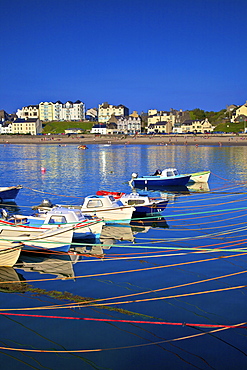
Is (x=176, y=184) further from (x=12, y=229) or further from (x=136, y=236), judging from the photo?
(x=12, y=229)

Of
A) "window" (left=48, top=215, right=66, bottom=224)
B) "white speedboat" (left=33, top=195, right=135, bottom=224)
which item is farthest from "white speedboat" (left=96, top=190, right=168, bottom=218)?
"window" (left=48, top=215, right=66, bottom=224)

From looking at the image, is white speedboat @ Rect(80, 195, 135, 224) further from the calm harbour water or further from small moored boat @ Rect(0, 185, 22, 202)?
small moored boat @ Rect(0, 185, 22, 202)

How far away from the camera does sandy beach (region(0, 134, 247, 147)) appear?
13566cm

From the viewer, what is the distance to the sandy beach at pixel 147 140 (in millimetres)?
135663

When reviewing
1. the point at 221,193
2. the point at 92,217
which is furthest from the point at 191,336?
the point at 221,193

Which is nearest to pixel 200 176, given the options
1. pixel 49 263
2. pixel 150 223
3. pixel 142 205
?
pixel 142 205

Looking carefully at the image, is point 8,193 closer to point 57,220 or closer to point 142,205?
point 142,205

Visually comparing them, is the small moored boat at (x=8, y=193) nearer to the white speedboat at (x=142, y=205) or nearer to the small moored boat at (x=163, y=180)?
the white speedboat at (x=142, y=205)

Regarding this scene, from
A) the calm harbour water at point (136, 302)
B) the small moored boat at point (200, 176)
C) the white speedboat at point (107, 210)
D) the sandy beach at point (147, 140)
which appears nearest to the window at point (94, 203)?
the white speedboat at point (107, 210)

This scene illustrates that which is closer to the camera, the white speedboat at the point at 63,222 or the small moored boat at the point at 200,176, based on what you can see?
the white speedboat at the point at 63,222

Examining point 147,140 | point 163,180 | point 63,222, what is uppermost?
point 147,140

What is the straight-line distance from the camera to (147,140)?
518 feet

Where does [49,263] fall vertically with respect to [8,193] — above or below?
below

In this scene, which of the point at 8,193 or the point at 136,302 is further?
the point at 8,193
